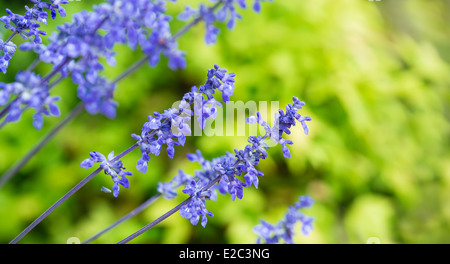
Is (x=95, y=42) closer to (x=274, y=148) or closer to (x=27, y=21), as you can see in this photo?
(x=27, y=21)

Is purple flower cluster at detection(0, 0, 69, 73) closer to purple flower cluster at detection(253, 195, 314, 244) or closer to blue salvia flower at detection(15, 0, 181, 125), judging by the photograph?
blue salvia flower at detection(15, 0, 181, 125)

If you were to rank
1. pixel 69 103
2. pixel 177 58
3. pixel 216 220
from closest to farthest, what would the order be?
pixel 177 58, pixel 216 220, pixel 69 103

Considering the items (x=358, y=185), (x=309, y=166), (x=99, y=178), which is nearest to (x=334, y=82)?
(x=309, y=166)

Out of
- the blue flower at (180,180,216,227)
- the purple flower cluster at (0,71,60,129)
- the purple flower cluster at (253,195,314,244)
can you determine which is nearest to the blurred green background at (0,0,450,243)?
the purple flower cluster at (253,195,314,244)
